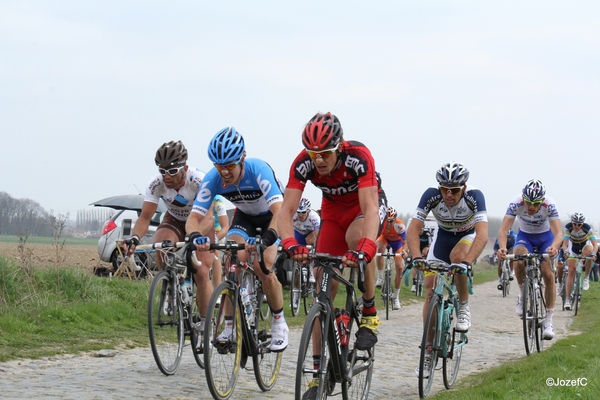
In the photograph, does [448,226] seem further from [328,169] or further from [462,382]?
[328,169]

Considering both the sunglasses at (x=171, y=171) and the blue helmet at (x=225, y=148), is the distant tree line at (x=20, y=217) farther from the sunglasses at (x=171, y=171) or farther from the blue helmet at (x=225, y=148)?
the blue helmet at (x=225, y=148)

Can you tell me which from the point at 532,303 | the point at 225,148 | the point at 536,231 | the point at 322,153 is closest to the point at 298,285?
the point at 536,231

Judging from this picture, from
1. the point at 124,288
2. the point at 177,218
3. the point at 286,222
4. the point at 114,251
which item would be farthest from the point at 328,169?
the point at 114,251

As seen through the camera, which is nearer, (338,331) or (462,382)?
(338,331)

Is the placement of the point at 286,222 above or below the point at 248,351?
above

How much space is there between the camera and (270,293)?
795 cm

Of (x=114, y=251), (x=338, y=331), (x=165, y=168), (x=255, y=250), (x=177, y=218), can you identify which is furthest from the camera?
(x=114, y=251)

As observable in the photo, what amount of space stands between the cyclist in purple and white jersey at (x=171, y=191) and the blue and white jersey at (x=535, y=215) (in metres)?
5.26

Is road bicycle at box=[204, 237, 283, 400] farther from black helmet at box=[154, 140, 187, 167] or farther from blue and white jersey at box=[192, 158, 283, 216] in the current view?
black helmet at box=[154, 140, 187, 167]

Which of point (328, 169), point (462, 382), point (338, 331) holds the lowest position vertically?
point (462, 382)

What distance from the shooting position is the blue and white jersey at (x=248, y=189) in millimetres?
7996

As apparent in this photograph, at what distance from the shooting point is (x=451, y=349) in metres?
8.49

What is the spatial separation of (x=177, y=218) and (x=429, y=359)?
3.26 m

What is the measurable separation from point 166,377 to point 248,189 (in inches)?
80.2
